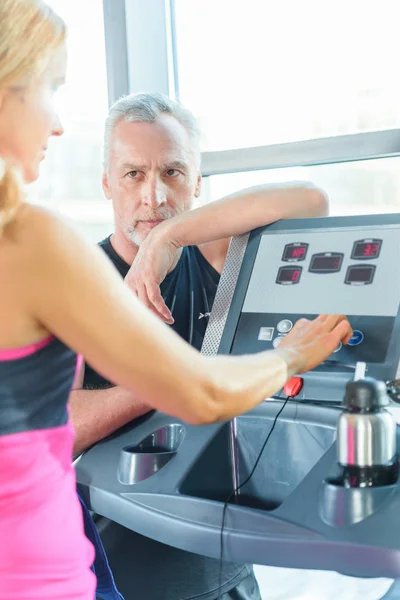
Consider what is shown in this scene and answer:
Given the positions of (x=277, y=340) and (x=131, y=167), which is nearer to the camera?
(x=277, y=340)

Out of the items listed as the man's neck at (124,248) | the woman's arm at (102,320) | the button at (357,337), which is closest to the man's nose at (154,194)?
the man's neck at (124,248)

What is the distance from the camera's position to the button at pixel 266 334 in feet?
4.93

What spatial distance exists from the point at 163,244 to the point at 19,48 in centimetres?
83

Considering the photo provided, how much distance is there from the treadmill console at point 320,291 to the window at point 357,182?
689 millimetres

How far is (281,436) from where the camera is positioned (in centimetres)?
147

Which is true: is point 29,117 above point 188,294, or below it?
above

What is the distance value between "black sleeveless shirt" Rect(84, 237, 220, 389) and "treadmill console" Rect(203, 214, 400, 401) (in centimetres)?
35

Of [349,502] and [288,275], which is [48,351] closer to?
[349,502]

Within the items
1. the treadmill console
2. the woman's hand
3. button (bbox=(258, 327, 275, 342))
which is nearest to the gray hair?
the treadmill console

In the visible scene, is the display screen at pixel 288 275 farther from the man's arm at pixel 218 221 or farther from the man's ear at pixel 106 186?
the man's ear at pixel 106 186

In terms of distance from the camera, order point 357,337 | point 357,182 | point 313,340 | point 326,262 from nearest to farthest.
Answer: point 313,340, point 357,337, point 326,262, point 357,182

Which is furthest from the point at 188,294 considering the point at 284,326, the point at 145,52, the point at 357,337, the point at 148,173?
the point at 145,52

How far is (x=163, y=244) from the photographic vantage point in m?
1.75

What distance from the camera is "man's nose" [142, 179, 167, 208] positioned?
6.87ft
